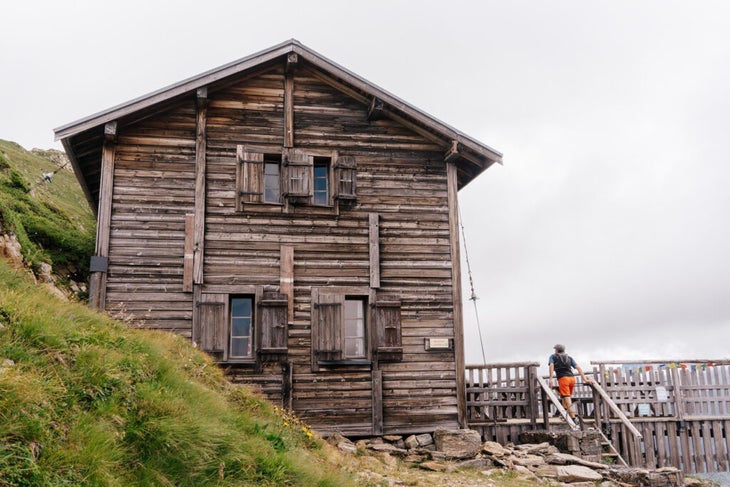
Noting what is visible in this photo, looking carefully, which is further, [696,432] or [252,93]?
[696,432]

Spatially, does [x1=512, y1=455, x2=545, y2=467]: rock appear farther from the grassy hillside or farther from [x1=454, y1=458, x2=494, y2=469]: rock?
the grassy hillside

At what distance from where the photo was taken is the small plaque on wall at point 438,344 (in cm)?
1416

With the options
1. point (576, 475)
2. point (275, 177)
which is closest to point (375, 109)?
point (275, 177)

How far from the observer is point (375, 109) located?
48.7ft

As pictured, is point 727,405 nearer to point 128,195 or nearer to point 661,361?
point 661,361

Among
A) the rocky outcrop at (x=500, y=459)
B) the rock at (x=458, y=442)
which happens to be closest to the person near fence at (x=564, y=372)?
the rocky outcrop at (x=500, y=459)

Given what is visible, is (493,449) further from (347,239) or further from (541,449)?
(347,239)

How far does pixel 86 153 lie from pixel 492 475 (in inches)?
446

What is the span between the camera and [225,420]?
23.3 ft

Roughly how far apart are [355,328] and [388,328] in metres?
0.80

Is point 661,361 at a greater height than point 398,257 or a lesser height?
lesser

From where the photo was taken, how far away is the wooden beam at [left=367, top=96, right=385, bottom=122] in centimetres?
1481

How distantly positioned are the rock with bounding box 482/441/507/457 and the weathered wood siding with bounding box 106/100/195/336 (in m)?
6.84

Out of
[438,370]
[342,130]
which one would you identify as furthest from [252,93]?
[438,370]
